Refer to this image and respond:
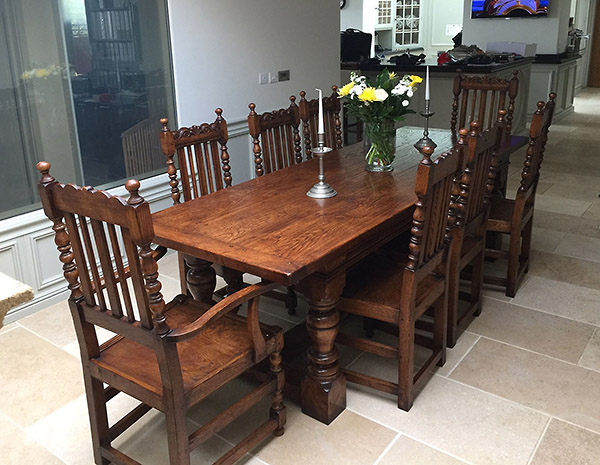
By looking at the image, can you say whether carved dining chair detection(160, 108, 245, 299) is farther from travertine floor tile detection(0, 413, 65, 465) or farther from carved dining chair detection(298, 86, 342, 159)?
travertine floor tile detection(0, 413, 65, 465)

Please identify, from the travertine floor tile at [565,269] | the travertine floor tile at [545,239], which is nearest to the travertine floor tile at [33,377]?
the travertine floor tile at [565,269]

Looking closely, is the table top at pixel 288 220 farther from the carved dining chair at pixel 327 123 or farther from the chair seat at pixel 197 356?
the carved dining chair at pixel 327 123

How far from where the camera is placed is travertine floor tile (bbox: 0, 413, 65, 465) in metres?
2.11

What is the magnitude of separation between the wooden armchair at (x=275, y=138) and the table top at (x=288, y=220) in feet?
0.93

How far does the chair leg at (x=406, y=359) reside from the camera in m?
2.18

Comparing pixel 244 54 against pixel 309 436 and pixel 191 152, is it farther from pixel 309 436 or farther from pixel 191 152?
pixel 309 436

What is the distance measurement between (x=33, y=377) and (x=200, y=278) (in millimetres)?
896

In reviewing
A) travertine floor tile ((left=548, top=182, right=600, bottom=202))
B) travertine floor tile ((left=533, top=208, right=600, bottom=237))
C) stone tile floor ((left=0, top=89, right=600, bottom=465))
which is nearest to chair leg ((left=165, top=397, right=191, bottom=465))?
stone tile floor ((left=0, top=89, right=600, bottom=465))

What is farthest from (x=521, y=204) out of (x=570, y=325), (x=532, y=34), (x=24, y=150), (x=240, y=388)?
(x=532, y=34)

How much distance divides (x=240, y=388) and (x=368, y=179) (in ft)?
3.70

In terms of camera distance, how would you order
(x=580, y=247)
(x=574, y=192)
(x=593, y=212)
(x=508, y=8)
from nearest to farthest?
(x=580, y=247) → (x=593, y=212) → (x=574, y=192) → (x=508, y=8)

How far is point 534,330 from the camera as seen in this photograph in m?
2.88

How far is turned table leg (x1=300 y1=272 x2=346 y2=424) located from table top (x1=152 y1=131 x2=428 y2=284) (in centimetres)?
16

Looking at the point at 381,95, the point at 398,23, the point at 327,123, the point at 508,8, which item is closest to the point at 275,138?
the point at 327,123
